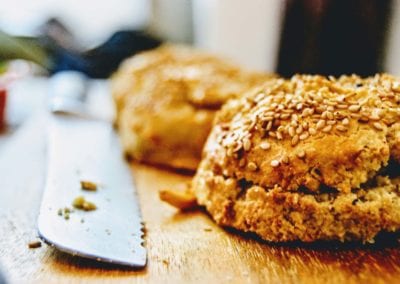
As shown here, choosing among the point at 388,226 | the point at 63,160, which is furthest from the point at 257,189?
the point at 63,160

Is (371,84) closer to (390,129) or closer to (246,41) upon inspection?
(390,129)

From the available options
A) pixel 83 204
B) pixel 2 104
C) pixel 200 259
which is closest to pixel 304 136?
pixel 200 259

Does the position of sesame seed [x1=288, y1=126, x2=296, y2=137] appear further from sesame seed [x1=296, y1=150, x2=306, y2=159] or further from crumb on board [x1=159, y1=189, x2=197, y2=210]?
crumb on board [x1=159, y1=189, x2=197, y2=210]

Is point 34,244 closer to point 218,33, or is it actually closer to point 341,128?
point 341,128

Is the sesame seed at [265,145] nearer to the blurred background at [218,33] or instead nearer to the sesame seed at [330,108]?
the sesame seed at [330,108]

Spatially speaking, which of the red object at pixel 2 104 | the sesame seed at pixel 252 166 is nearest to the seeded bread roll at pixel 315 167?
the sesame seed at pixel 252 166

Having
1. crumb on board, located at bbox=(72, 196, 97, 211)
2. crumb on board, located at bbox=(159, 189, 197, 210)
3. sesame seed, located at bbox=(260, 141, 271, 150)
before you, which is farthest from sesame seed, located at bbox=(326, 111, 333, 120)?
crumb on board, located at bbox=(72, 196, 97, 211)
